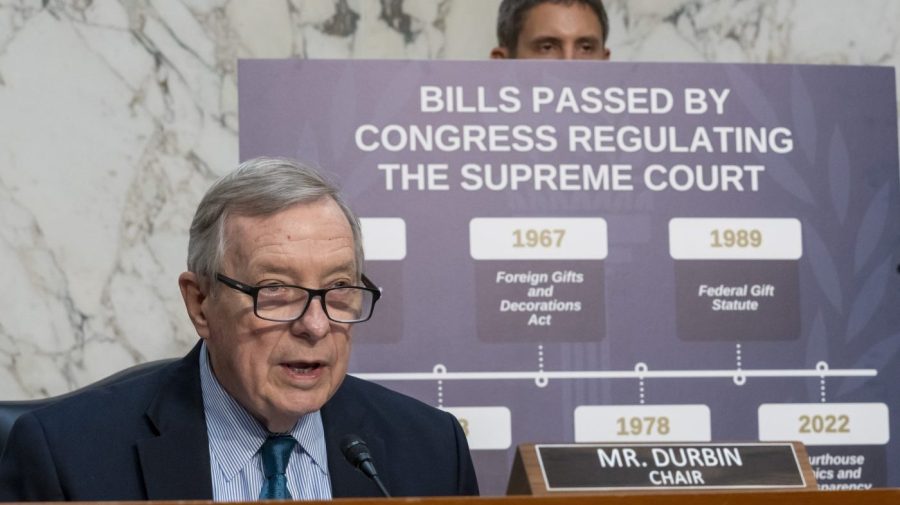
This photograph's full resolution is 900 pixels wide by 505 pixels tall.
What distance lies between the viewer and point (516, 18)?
3.76 metres

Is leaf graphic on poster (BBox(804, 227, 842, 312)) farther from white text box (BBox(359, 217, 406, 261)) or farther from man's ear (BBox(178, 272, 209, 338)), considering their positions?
man's ear (BBox(178, 272, 209, 338))

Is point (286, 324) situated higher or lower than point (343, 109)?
lower

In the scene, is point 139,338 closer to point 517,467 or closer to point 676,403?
point 676,403

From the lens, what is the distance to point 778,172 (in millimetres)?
3205

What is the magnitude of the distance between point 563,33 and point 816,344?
43.9 inches

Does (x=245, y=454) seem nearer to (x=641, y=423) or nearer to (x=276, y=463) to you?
(x=276, y=463)

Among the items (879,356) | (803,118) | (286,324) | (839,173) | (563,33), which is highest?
(563,33)

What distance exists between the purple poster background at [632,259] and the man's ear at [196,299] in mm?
877

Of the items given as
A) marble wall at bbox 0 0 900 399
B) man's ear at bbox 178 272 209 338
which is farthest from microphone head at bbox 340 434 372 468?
marble wall at bbox 0 0 900 399

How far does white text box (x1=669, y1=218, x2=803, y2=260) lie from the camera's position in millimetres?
3164

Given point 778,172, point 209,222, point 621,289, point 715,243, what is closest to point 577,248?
point 621,289

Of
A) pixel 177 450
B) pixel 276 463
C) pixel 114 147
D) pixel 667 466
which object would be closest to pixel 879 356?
pixel 667 466

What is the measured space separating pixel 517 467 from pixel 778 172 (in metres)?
1.66

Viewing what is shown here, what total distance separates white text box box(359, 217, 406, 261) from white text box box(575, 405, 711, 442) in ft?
1.85
